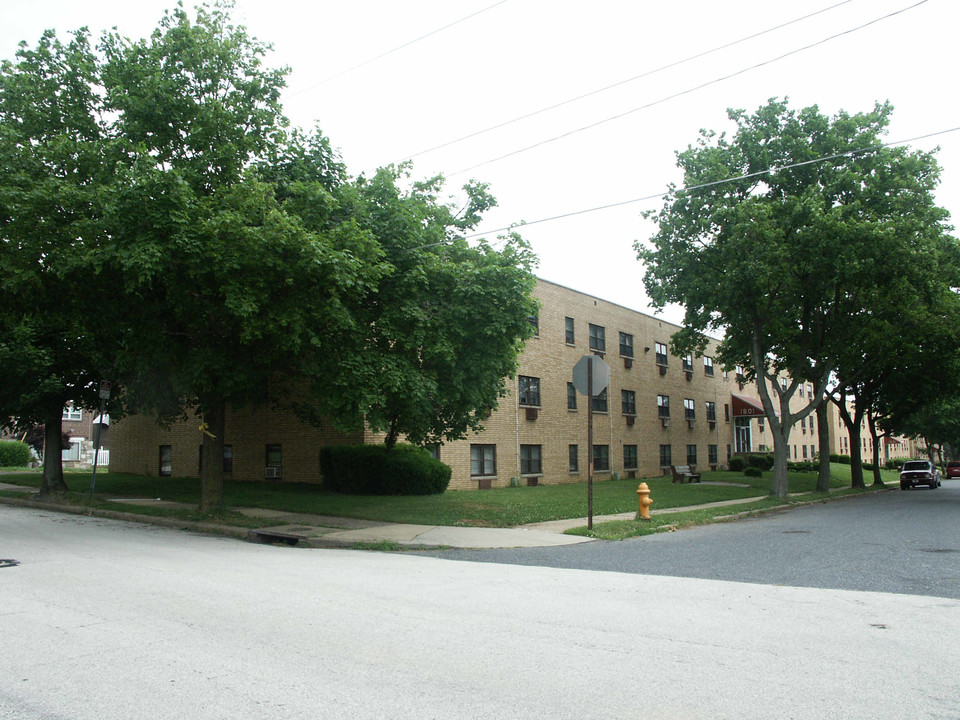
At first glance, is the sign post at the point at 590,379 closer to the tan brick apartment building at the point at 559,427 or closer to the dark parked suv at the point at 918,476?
the tan brick apartment building at the point at 559,427

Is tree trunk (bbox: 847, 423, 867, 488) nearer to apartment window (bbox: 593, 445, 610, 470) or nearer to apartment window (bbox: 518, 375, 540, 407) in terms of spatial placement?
apartment window (bbox: 593, 445, 610, 470)

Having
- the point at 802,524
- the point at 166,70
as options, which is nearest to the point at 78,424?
the point at 166,70

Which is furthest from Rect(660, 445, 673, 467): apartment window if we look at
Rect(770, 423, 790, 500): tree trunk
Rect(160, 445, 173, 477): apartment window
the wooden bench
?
Rect(160, 445, 173, 477): apartment window

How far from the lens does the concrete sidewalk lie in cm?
1252

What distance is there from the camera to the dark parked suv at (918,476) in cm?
3928

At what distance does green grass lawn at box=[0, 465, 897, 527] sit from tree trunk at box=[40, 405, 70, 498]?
64 cm

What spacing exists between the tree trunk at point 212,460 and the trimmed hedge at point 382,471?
596 cm

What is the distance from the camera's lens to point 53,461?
2141cm

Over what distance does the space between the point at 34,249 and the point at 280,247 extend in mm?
4773

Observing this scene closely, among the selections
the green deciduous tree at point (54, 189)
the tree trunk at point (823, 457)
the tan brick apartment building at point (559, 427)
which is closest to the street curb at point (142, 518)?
the green deciduous tree at point (54, 189)

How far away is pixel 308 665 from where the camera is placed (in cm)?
501

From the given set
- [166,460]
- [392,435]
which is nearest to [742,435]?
[166,460]

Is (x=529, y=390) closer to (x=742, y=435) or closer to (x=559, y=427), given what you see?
(x=559, y=427)

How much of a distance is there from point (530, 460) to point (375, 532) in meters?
17.1
